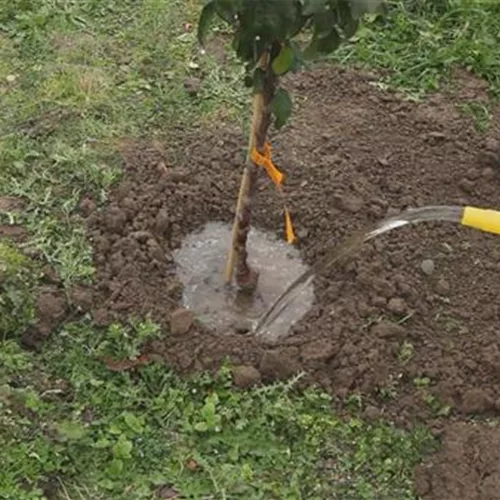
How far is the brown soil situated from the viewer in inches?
129

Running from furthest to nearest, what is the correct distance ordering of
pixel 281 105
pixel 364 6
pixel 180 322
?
pixel 180 322, pixel 281 105, pixel 364 6

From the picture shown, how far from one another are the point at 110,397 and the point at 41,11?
79.6 inches

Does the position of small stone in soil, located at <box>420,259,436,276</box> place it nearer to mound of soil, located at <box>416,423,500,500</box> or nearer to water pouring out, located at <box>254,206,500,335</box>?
water pouring out, located at <box>254,206,500,335</box>

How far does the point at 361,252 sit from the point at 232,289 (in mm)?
437

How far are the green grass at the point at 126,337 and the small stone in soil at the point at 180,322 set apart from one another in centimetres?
7

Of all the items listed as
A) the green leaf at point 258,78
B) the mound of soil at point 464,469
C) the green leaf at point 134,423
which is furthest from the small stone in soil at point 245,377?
the green leaf at point 258,78

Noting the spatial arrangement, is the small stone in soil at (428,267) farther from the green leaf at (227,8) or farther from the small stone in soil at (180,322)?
the green leaf at (227,8)

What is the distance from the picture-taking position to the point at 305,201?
3.81 meters

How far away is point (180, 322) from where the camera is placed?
3348 millimetres

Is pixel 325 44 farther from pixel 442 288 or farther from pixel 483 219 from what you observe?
pixel 442 288

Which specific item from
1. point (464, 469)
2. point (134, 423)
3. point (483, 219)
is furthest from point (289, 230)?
point (464, 469)

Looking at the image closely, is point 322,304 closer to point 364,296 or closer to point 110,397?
point 364,296

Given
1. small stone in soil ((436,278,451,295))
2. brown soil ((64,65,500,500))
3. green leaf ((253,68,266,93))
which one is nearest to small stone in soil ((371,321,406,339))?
brown soil ((64,65,500,500))

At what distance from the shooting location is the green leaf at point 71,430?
10.1ft
